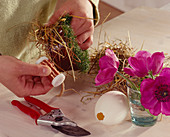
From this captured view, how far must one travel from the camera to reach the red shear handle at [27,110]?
0.79m

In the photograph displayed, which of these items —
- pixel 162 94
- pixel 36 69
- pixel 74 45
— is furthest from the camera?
pixel 74 45

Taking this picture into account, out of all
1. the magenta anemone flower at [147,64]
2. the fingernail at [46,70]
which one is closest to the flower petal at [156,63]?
the magenta anemone flower at [147,64]

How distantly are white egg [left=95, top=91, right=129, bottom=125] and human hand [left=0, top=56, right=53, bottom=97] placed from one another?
15 cm

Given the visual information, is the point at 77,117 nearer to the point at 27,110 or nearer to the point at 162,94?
the point at 27,110

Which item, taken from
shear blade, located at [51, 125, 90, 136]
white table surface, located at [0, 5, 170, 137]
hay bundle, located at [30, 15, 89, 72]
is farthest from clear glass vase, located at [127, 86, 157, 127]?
hay bundle, located at [30, 15, 89, 72]

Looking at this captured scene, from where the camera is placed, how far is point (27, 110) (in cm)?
82

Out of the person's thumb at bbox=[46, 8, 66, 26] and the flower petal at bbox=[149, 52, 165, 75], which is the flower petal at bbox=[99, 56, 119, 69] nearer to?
the flower petal at bbox=[149, 52, 165, 75]

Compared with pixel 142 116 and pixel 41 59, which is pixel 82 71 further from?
pixel 142 116

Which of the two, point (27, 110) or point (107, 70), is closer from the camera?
point (107, 70)

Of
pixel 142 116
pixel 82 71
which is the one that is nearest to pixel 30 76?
pixel 82 71

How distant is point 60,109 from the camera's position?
80 centimetres

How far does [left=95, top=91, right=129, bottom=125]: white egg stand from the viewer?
29.3 inches

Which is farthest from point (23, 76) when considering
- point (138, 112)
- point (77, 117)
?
point (138, 112)

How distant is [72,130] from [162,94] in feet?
0.71
